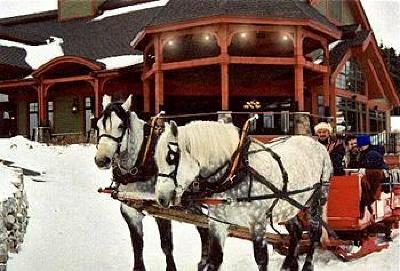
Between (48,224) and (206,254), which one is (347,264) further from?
(48,224)

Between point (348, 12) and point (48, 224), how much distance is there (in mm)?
6783

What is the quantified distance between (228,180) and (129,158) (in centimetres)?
51

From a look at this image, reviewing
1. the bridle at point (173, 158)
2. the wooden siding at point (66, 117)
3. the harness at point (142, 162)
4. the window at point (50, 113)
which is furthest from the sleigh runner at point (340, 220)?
the window at point (50, 113)

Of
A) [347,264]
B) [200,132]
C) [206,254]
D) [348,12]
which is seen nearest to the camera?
[200,132]

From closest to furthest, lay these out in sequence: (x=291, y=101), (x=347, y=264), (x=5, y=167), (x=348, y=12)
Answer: (x=347, y=264), (x=5, y=167), (x=291, y=101), (x=348, y=12)

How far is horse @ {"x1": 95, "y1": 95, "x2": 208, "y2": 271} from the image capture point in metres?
2.69

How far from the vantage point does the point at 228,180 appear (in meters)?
2.60

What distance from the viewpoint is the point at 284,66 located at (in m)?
6.25

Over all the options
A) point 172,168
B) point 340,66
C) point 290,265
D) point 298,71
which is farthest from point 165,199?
point 340,66

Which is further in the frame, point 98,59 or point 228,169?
point 98,59

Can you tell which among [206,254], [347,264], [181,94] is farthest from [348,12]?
[206,254]

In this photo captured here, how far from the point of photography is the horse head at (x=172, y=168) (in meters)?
2.44

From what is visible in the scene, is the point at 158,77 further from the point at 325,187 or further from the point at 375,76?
the point at 375,76

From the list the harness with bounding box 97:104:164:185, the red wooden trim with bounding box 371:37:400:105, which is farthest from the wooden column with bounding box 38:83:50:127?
the red wooden trim with bounding box 371:37:400:105
